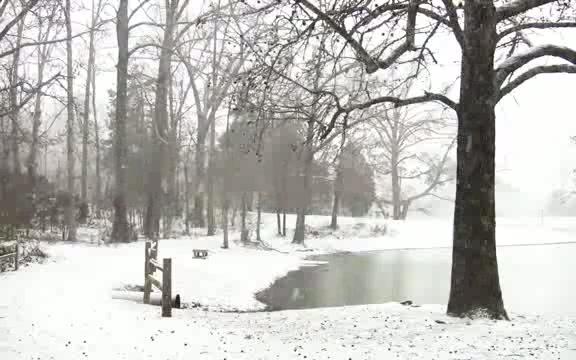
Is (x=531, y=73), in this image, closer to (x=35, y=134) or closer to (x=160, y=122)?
(x=160, y=122)

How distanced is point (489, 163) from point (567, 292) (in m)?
10.6

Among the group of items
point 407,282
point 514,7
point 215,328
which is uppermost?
point 514,7

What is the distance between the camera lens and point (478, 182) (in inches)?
389

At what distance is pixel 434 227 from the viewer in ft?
139

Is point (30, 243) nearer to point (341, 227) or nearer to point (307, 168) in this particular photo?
point (307, 168)

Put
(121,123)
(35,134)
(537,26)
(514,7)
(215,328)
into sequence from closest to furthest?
1. (514,7)
2. (215,328)
3. (537,26)
4. (121,123)
5. (35,134)

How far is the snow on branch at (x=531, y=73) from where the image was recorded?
10.1 m

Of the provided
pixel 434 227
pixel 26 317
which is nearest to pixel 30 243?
pixel 26 317

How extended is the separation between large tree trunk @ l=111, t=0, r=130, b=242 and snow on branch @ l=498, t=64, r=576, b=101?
693 inches

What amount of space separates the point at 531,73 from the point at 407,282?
11.5 meters

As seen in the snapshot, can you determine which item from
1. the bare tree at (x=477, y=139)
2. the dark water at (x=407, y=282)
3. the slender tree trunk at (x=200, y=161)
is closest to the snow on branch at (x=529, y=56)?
the bare tree at (x=477, y=139)

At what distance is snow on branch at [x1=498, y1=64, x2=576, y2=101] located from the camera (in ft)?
33.1

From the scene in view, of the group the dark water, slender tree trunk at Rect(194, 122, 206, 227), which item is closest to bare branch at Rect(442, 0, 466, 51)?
the dark water

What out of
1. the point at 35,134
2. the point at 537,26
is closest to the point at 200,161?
the point at 35,134
